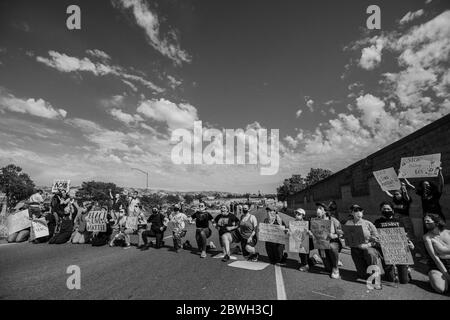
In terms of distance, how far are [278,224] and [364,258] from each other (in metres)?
2.41

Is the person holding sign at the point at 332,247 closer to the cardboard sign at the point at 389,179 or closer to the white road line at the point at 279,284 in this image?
the white road line at the point at 279,284

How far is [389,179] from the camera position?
25.0ft

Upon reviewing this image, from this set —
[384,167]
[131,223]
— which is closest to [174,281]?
[131,223]

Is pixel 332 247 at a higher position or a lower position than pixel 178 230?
higher

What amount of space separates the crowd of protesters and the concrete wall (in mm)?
2371

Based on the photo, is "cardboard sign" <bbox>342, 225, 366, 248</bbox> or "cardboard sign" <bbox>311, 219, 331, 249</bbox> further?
"cardboard sign" <bbox>311, 219, 331, 249</bbox>

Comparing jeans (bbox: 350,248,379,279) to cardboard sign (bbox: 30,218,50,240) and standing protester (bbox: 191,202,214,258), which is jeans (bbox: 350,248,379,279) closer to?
standing protester (bbox: 191,202,214,258)

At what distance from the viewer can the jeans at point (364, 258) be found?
17.6 feet

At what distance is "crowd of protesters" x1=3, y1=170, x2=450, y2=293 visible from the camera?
5016 millimetres

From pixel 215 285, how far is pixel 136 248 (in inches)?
219

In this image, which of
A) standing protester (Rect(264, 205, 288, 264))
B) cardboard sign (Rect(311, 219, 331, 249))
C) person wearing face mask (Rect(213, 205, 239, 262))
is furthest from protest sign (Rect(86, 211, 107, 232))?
cardboard sign (Rect(311, 219, 331, 249))

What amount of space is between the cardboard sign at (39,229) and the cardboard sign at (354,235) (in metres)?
11.9

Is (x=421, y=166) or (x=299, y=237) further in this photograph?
(x=421, y=166)

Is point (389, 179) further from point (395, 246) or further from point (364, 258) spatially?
point (364, 258)
